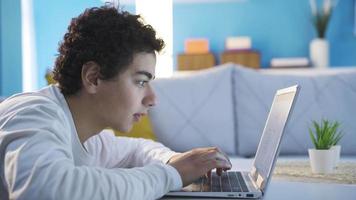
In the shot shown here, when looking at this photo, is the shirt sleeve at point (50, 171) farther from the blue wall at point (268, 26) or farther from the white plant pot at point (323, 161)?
the blue wall at point (268, 26)

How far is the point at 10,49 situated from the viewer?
3.57 meters

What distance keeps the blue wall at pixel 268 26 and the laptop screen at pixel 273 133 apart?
2.77 m

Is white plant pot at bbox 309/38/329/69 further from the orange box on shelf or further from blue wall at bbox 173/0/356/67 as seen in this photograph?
the orange box on shelf

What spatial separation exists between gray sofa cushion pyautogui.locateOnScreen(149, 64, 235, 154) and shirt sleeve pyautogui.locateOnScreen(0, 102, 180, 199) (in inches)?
51.2

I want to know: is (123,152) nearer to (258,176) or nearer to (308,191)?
(258,176)

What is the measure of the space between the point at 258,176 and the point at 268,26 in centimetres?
301

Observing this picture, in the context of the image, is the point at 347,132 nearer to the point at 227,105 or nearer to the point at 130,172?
the point at 227,105

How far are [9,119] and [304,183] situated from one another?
678mm

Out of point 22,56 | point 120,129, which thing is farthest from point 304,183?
point 22,56

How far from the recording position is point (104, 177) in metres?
0.77

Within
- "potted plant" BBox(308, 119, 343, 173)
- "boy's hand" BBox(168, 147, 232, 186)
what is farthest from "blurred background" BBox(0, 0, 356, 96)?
"boy's hand" BBox(168, 147, 232, 186)

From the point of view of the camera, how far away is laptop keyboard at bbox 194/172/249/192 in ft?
3.00

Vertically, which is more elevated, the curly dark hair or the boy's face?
the curly dark hair

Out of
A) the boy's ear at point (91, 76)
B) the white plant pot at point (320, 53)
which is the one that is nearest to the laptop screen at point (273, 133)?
the boy's ear at point (91, 76)
